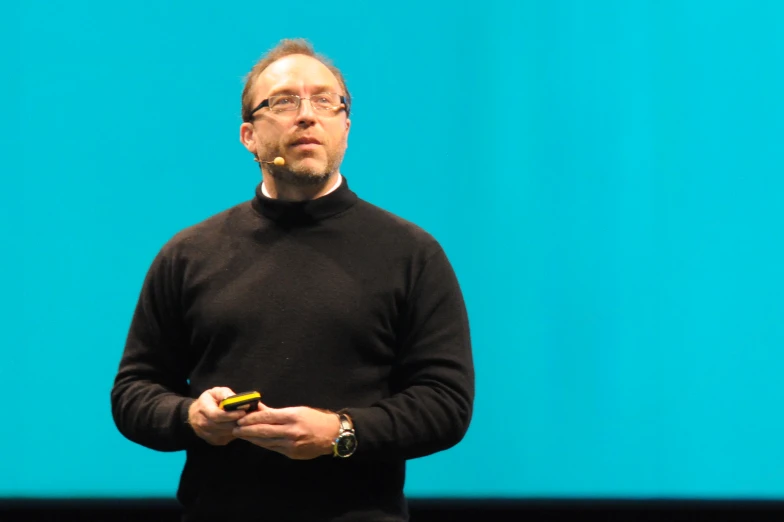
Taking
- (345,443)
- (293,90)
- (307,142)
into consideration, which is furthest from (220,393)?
(293,90)

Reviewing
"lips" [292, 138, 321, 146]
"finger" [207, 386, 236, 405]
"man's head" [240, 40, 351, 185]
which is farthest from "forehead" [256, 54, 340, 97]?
"finger" [207, 386, 236, 405]

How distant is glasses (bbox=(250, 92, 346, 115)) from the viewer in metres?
1.70

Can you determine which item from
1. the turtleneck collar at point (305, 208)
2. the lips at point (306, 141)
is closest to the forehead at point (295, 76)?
the lips at point (306, 141)

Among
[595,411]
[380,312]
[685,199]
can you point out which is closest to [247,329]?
[380,312]

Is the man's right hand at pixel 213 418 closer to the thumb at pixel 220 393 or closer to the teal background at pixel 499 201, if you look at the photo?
the thumb at pixel 220 393

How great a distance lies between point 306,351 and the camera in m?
1.54

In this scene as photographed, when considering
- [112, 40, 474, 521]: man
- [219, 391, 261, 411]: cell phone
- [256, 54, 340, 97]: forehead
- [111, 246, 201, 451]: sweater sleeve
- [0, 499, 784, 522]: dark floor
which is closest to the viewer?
[219, 391, 261, 411]: cell phone

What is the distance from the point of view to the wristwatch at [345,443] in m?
1.44

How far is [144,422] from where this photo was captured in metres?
1.56

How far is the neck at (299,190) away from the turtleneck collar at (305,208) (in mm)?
21

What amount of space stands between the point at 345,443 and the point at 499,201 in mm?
1112

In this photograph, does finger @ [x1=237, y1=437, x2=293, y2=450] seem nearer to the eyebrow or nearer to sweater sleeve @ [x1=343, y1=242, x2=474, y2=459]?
sweater sleeve @ [x1=343, y1=242, x2=474, y2=459]

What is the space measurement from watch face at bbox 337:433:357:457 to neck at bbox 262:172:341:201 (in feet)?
1.58

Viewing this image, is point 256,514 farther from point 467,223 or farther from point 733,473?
point 733,473
